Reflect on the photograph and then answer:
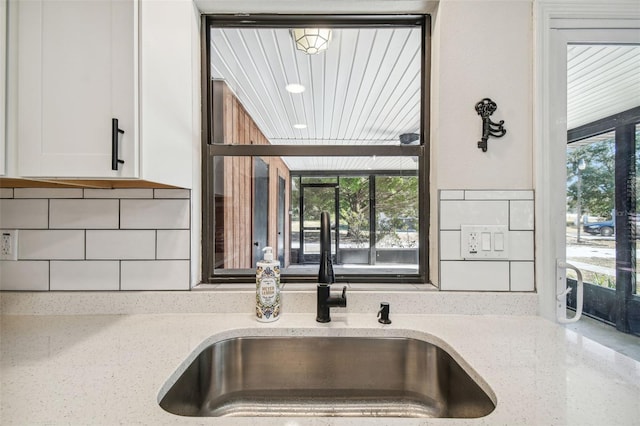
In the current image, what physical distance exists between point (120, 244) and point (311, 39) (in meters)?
1.12

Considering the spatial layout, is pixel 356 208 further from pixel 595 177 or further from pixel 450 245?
pixel 595 177

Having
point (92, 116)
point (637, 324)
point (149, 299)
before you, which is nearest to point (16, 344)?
point (149, 299)

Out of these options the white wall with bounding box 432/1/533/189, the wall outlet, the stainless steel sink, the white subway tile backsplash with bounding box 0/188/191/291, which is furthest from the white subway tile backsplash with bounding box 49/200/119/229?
the white wall with bounding box 432/1/533/189

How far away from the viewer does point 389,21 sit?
3.95 feet

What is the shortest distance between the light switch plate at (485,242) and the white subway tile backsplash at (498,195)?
0.11 metres

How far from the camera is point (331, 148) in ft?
3.95

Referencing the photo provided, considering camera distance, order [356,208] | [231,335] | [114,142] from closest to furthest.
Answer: [114,142] < [231,335] < [356,208]

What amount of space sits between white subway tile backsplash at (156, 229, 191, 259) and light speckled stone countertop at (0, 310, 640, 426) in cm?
21

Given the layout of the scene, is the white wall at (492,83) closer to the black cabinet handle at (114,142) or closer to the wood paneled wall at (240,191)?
the wood paneled wall at (240,191)

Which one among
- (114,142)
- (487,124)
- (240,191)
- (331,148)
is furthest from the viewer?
(240,191)

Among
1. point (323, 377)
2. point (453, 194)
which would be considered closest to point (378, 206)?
point (453, 194)

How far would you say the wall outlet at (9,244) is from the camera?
1068 mm

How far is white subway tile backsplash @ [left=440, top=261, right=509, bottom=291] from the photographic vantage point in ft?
3.57

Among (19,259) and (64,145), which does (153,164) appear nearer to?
(64,145)
